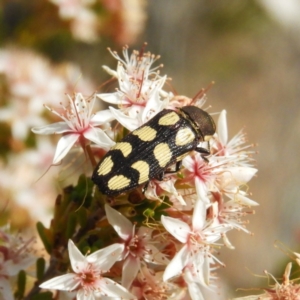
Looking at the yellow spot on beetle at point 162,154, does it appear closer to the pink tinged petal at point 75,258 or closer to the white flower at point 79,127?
the white flower at point 79,127

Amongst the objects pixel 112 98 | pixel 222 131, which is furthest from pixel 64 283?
pixel 222 131

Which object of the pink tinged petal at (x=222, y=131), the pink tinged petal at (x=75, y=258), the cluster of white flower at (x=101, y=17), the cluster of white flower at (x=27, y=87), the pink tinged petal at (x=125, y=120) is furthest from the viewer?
the cluster of white flower at (x=101, y=17)

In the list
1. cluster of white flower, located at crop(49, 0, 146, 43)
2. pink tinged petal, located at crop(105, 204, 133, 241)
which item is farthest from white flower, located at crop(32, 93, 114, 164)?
cluster of white flower, located at crop(49, 0, 146, 43)

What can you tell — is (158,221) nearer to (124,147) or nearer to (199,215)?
(199,215)

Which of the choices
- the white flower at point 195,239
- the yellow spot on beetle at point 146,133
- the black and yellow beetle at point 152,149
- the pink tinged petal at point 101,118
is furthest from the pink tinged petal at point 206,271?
the pink tinged petal at point 101,118

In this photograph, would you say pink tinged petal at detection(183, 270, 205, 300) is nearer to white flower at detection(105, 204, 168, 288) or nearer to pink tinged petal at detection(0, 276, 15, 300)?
white flower at detection(105, 204, 168, 288)

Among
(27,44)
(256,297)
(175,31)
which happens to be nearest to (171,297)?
(256,297)

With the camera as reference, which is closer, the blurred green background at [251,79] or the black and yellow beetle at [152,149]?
the black and yellow beetle at [152,149]
